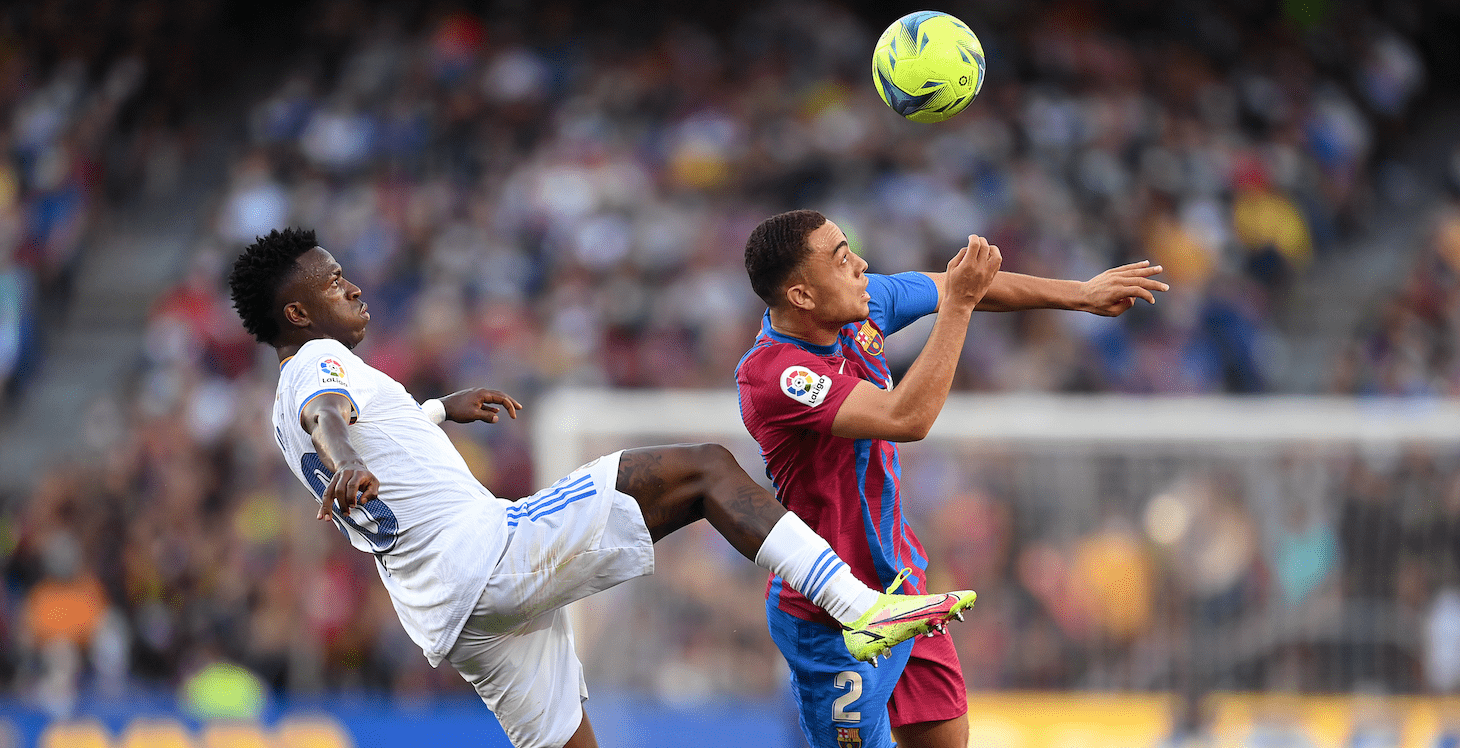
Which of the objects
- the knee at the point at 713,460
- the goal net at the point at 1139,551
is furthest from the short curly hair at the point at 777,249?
the goal net at the point at 1139,551

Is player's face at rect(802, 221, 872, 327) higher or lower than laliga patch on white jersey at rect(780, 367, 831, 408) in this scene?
higher

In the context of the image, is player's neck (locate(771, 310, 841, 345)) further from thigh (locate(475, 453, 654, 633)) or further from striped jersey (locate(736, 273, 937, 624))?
thigh (locate(475, 453, 654, 633))

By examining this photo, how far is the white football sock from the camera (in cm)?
485

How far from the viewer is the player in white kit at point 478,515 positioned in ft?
16.0

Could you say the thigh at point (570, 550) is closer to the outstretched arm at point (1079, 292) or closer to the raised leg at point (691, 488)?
the raised leg at point (691, 488)

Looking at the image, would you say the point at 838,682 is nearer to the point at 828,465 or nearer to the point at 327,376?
the point at 828,465

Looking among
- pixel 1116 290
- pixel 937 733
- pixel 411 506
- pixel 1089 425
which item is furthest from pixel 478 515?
pixel 1089 425

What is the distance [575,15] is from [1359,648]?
11.1m

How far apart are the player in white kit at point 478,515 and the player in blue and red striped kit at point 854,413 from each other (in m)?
0.29

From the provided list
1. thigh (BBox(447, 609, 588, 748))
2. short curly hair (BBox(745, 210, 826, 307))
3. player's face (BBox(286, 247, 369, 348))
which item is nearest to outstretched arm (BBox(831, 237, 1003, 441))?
short curly hair (BBox(745, 210, 826, 307))

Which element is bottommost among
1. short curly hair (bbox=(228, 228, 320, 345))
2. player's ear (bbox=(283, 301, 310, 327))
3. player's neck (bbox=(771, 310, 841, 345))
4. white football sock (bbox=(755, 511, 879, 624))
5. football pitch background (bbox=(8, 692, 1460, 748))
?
football pitch background (bbox=(8, 692, 1460, 748))

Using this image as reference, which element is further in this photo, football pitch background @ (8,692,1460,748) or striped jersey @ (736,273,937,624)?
football pitch background @ (8,692,1460,748)

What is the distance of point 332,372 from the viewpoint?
197 inches

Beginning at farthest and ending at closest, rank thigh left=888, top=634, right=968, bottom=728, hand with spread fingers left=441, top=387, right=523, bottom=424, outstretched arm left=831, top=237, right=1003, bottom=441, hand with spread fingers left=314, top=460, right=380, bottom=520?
hand with spread fingers left=441, top=387, right=523, bottom=424 → thigh left=888, top=634, right=968, bottom=728 → outstretched arm left=831, top=237, right=1003, bottom=441 → hand with spread fingers left=314, top=460, right=380, bottom=520
